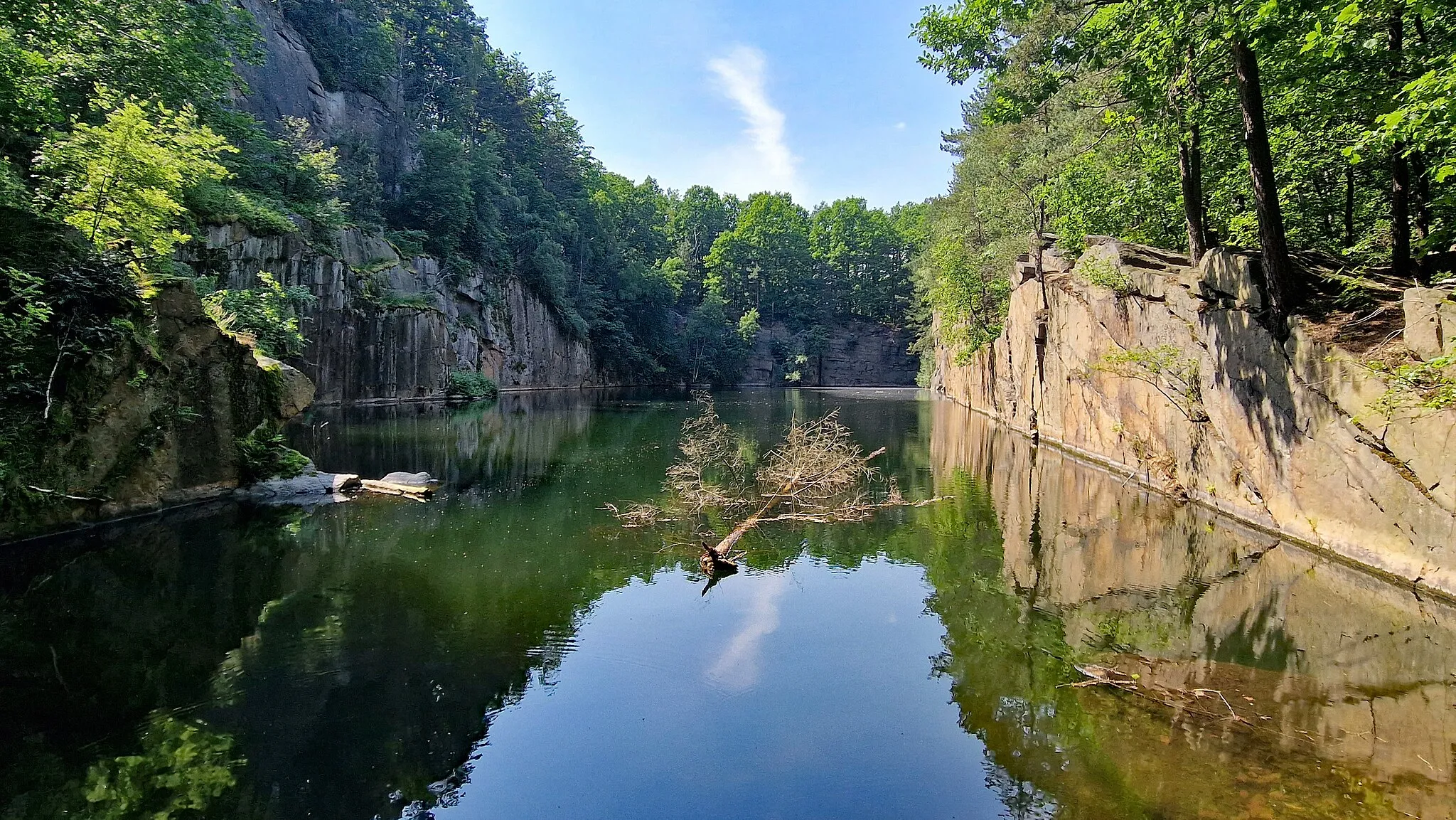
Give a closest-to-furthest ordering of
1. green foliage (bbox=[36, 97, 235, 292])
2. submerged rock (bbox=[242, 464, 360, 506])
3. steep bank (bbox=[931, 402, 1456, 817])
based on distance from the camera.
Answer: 1. steep bank (bbox=[931, 402, 1456, 817])
2. green foliage (bbox=[36, 97, 235, 292])
3. submerged rock (bbox=[242, 464, 360, 506])

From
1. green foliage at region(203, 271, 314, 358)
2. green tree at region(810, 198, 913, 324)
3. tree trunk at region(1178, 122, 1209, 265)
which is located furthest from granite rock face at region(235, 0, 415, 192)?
green tree at region(810, 198, 913, 324)

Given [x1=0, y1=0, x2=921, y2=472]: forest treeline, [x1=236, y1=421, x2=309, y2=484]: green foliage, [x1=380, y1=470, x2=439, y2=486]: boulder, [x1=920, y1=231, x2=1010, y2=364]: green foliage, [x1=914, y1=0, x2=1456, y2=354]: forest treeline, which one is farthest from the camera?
[x1=920, y1=231, x2=1010, y2=364]: green foliage

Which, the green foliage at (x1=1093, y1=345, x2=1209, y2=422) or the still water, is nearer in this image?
the still water

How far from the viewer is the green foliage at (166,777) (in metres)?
4.76

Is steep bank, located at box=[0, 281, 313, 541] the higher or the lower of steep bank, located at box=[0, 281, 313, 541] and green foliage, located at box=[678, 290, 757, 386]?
the lower

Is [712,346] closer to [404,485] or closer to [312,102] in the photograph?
[312,102]

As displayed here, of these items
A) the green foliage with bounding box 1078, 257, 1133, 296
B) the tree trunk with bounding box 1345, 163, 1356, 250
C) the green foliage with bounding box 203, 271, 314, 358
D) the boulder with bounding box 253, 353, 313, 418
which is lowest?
the boulder with bounding box 253, 353, 313, 418

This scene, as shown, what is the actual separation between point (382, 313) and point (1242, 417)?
35179mm

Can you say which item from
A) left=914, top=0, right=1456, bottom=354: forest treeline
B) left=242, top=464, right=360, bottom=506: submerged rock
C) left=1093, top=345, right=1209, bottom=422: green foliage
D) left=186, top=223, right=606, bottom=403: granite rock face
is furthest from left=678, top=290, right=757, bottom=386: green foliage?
left=1093, top=345, right=1209, bottom=422: green foliage

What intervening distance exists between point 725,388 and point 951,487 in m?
51.8

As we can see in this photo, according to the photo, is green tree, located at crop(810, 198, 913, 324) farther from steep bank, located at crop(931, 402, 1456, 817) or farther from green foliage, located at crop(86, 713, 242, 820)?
green foliage, located at crop(86, 713, 242, 820)

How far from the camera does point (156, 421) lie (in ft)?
40.4

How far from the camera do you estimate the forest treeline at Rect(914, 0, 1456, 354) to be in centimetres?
863

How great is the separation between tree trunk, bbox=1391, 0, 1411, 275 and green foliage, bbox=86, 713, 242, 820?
15606mm
